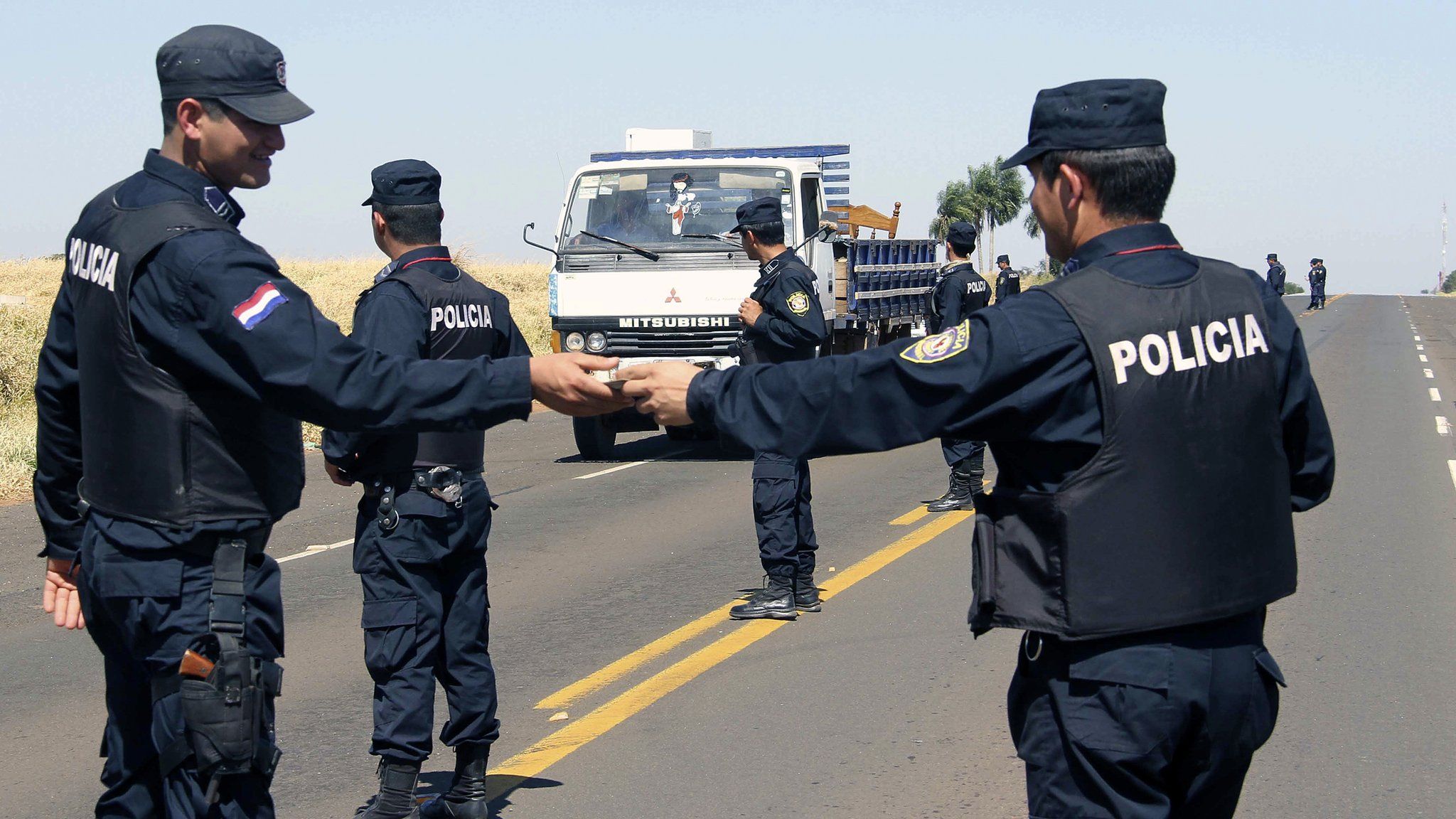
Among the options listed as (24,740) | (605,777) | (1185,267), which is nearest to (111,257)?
(1185,267)

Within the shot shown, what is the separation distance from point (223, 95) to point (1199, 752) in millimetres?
2301

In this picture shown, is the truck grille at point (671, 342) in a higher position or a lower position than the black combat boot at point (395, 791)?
higher

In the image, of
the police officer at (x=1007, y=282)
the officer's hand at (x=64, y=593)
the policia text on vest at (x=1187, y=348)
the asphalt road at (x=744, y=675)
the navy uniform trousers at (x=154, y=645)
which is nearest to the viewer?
the policia text on vest at (x=1187, y=348)

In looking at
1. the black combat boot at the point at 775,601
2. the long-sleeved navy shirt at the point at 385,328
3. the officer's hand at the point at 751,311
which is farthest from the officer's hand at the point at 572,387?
the black combat boot at the point at 775,601

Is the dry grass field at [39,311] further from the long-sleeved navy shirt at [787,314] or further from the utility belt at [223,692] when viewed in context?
the utility belt at [223,692]

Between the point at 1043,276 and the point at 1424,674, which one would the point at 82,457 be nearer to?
the point at 1424,674

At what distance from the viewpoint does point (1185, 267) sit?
266 centimetres

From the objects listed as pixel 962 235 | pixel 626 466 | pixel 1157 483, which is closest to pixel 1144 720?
pixel 1157 483

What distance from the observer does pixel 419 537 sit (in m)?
4.42

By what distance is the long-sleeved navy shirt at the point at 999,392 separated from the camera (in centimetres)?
253

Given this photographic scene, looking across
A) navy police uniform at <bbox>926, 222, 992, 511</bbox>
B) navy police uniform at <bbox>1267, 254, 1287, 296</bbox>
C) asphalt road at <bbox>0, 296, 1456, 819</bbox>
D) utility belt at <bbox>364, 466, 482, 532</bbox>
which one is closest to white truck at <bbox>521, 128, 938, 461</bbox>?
navy police uniform at <bbox>926, 222, 992, 511</bbox>

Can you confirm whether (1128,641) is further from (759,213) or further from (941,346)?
(759,213)

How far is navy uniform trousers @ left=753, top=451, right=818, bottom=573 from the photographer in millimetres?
7078

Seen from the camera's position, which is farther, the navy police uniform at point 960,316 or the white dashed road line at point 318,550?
the navy police uniform at point 960,316
